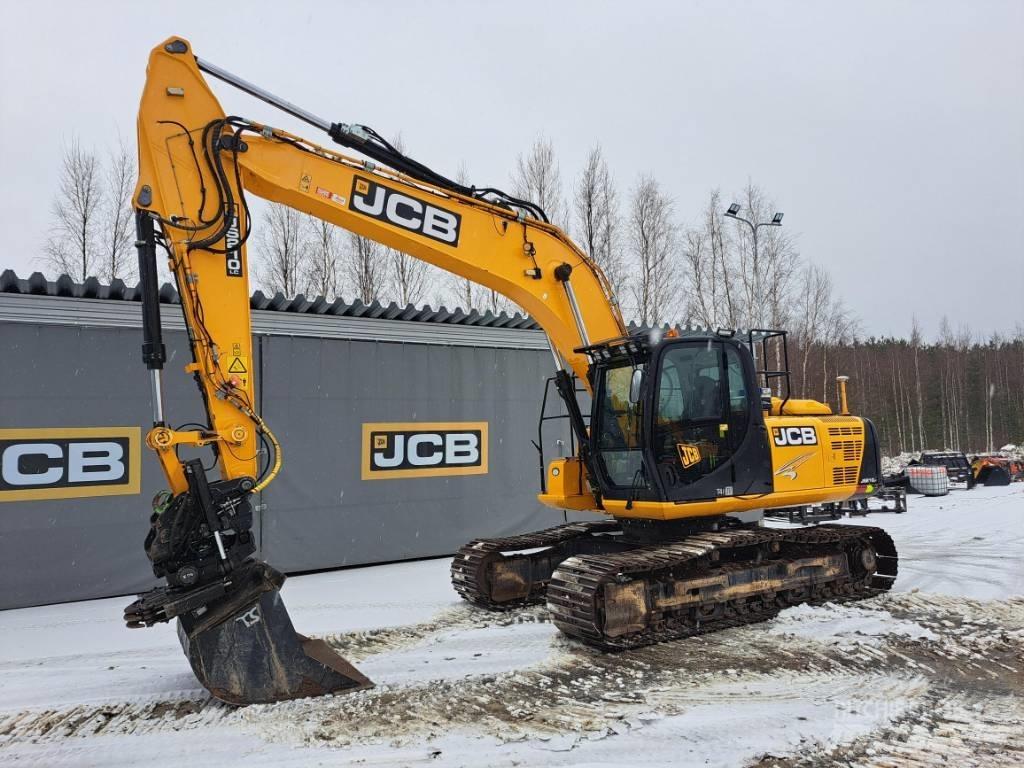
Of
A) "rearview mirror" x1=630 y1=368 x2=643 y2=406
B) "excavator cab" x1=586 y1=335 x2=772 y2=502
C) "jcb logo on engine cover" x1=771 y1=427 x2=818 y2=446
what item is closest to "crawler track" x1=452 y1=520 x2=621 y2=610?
"excavator cab" x1=586 y1=335 x2=772 y2=502

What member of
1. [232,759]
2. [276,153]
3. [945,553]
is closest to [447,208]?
[276,153]

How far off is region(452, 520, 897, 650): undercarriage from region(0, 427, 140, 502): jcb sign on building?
159 inches

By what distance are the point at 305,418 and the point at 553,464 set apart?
395 centimetres

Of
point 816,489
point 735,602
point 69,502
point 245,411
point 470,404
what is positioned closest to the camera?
point 245,411

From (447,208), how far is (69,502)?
542cm

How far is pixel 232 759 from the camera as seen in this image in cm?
377

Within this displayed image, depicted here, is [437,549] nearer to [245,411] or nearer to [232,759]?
[245,411]

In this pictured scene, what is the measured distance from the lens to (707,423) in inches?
249

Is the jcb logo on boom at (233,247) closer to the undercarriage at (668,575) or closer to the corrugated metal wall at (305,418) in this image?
the undercarriage at (668,575)

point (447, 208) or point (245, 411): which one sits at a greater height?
point (447, 208)

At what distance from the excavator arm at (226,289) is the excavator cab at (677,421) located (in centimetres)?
179

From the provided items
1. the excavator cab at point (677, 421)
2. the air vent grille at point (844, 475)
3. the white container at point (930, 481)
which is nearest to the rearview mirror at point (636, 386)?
the excavator cab at point (677, 421)

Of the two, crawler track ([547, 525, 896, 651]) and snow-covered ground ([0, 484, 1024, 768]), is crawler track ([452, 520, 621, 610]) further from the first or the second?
crawler track ([547, 525, 896, 651])

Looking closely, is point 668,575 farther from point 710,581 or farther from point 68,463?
point 68,463
